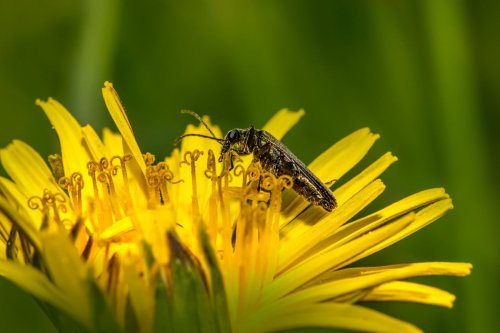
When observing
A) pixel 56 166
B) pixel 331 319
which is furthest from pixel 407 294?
pixel 56 166

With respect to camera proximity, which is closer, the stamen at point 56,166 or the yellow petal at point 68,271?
the yellow petal at point 68,271

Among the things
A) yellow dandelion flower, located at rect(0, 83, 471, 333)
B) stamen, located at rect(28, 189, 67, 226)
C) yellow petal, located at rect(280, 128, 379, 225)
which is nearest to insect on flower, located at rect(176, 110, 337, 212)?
yellow dandelion flower, located at rect(0, 83, 471, 333)

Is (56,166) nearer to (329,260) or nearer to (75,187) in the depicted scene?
(75,187)

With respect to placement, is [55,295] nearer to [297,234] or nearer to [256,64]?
[297,234]

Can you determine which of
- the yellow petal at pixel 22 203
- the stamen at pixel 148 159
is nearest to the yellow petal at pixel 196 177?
the stamen at pixel 148 159

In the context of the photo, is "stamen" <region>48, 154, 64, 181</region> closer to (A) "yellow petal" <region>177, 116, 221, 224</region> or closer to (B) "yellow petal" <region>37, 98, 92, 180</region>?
(B) "yellow petal" <region>37, 98, 92, 180</region>

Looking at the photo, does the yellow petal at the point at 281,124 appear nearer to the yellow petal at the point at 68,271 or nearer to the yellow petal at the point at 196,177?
the yellow petal at the point at 196,177
